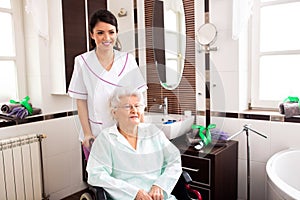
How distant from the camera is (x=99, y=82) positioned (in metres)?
1.49

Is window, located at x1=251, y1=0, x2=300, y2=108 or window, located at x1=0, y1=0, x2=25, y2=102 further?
window, located at x1=0, y1=0, x2=25, y2=102

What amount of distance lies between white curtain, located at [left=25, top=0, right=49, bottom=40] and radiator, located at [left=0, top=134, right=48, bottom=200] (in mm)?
841

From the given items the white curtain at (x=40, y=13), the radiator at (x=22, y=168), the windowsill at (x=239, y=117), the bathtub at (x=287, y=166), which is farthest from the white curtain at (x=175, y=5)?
the radiator at (x=22, y=168)

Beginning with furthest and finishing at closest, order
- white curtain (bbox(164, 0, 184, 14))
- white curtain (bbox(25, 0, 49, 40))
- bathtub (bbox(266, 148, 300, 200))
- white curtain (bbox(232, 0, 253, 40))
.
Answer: white curtain (bbox(164, 0, 184, 14))
white curtain (bbox(25, 0, 49, 40))
white curtain (bbox(232, 0, 253, 40))
bathtub (bbox(266, 148, 300, 200))

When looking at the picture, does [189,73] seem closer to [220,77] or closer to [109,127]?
[220,77]

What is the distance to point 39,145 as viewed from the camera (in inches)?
88.9

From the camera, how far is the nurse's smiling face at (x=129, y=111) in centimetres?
143

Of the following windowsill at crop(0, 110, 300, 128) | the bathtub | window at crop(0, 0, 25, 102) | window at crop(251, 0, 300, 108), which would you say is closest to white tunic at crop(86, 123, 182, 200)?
the bathtub

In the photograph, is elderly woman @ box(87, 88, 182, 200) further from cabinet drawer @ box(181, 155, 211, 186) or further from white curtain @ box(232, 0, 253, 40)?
white curtain @ box(232, 0, 253, 40)

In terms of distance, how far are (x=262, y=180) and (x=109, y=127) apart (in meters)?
1.34

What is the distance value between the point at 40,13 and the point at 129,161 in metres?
1.50

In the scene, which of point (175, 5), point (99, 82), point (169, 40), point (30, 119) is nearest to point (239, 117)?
point (169, 40)

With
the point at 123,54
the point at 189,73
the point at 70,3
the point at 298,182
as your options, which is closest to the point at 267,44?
the point at 189,73

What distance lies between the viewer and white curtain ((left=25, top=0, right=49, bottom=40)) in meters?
2.16
